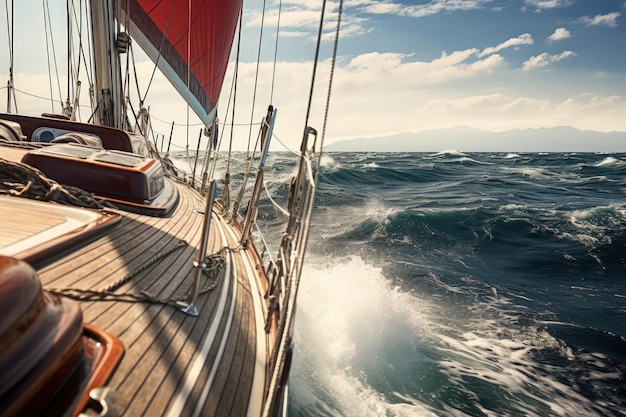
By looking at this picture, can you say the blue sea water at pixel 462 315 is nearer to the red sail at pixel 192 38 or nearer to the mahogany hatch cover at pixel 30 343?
the mahogany hatch cover at pixel 30 343

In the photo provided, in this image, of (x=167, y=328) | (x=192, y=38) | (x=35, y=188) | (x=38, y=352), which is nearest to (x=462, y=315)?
(x=167, y=328)

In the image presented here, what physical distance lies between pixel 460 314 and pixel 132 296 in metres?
5.67

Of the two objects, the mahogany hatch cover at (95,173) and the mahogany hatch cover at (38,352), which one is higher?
the mahogany hatch cover at (95,173)

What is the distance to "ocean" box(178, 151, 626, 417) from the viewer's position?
4227 mm

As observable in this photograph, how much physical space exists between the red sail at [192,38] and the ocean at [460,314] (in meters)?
4.63

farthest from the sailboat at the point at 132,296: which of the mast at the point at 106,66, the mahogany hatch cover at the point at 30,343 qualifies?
the mast at the point at 106,66

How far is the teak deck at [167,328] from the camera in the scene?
149 centimetres

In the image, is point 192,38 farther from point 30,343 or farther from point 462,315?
point 30,343

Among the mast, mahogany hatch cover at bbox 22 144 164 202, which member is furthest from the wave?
the mast

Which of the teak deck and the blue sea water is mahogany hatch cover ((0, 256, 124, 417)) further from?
the blue sea water

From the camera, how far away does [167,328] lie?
1854mm

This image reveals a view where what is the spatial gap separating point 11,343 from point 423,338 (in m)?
5.19

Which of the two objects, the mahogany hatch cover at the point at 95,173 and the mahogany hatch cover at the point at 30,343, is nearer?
the mahogany hatch cover at the point at 30,343

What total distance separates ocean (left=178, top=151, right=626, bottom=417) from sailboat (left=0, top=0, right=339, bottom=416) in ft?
5.79
